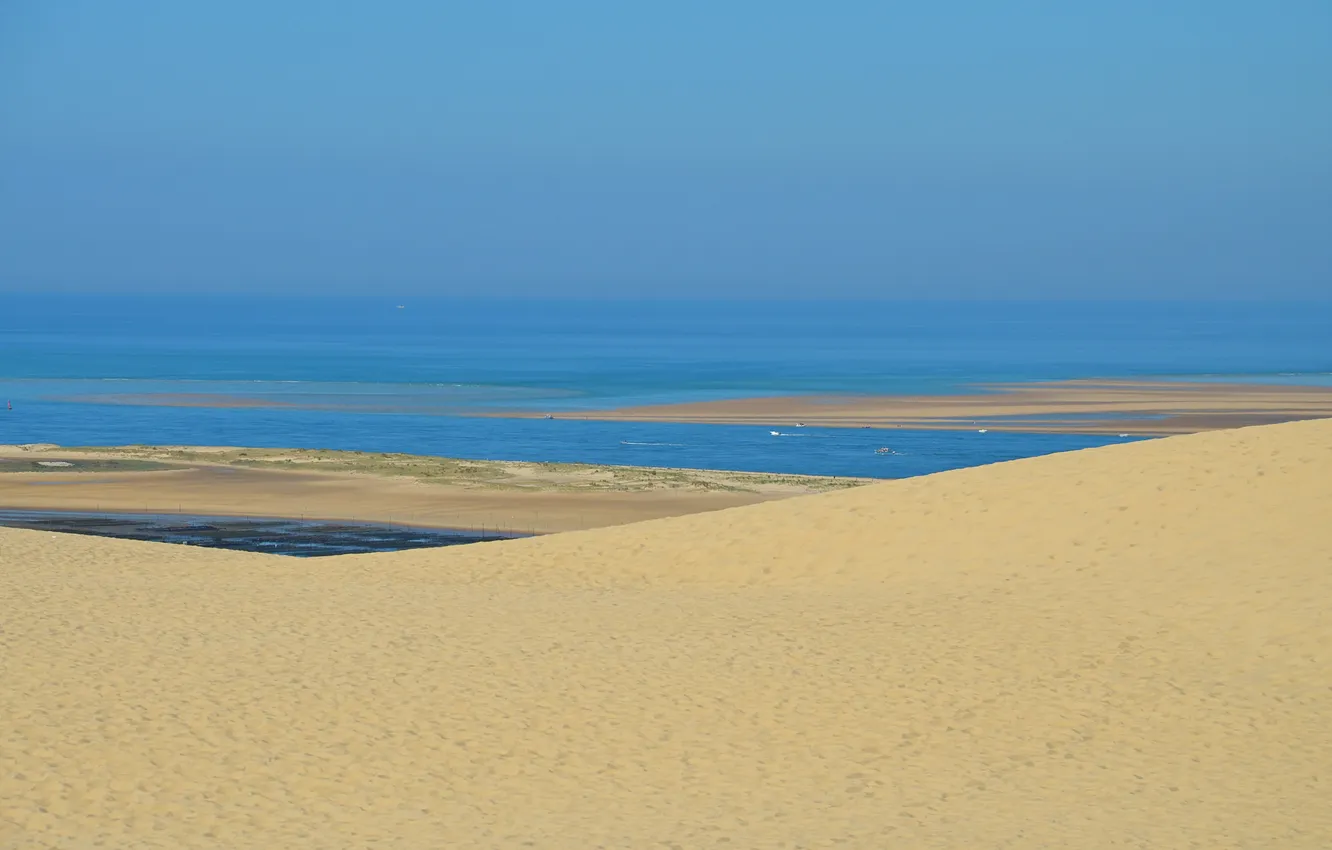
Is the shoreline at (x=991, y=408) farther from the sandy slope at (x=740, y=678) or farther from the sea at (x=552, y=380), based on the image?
the sandy slope at (x=740, y=678)

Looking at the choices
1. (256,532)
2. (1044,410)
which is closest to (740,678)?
(256,532)

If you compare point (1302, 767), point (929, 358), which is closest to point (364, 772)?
point (1302, 767)

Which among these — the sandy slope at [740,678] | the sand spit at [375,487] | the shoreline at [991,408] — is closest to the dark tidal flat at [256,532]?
the sand spit at [375,487]

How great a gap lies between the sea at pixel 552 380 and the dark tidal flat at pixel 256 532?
50.1 feet

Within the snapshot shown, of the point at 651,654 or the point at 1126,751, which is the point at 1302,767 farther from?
the point at 651,654

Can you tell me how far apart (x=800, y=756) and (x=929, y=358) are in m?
103

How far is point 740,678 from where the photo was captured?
13352mm

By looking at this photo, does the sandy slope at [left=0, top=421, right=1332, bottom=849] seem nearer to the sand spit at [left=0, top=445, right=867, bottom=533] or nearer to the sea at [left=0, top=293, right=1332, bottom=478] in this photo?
the sand spit at [left=0, top=445, right=867, bottom=533]

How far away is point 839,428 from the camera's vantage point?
56125 mm

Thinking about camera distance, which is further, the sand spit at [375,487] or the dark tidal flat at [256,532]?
the sand spit at [375,487]

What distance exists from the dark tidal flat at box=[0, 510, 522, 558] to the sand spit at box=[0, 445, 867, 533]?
93 cm

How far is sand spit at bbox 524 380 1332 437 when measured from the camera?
187 feet

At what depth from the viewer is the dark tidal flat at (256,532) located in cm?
2825

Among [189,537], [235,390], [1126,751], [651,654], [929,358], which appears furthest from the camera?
[929,358]
